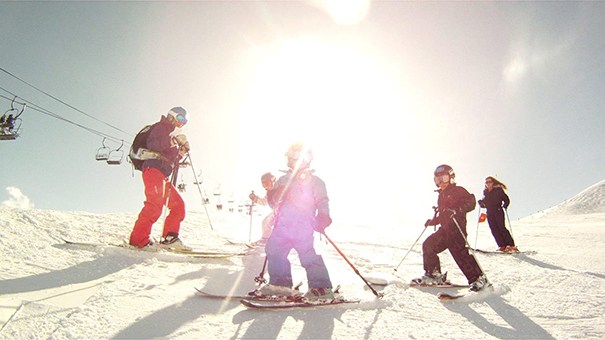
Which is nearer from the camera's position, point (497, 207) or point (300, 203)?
point (300, 203)

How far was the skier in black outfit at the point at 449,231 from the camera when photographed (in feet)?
16.4

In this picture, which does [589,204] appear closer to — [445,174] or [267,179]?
[445,174]

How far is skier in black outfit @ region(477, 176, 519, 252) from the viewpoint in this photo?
10.3 meters

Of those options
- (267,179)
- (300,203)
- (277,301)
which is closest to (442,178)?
(300,203)

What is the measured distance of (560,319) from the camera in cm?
343

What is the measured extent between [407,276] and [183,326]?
4389 millimetres

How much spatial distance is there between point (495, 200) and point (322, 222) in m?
8.78

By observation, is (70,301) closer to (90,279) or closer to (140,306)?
(140,306)

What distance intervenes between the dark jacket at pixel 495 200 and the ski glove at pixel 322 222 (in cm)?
867

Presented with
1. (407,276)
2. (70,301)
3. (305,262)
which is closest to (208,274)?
(305,262)

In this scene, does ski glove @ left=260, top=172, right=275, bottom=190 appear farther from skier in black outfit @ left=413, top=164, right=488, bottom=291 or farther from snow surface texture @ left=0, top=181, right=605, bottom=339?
skier in black outfit @ left=413, top=164, right=488, bottom=291

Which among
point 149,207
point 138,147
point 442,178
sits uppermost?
point 442,178

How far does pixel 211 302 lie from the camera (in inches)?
134

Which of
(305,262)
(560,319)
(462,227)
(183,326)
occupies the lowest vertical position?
(183,326)
